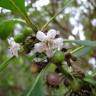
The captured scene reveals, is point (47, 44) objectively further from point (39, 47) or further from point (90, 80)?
point (90, 80)

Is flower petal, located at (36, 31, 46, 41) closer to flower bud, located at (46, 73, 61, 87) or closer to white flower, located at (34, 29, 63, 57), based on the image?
white flower, located at (34, 29, 63, 57)

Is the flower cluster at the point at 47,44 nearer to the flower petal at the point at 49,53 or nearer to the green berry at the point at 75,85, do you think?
the flower petal at the point at 49,53

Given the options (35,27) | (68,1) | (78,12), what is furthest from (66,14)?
(35,27)

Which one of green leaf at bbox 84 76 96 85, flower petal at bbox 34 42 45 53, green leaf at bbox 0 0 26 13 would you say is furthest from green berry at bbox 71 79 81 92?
green leaf at bbox 0 0 26 13

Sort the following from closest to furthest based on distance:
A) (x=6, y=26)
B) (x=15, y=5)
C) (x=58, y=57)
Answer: (x=58, y=57), (x=15, y=5), (x=6, y=26)

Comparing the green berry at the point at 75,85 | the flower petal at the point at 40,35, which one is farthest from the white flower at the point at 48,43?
the green berry at the point at 75,85

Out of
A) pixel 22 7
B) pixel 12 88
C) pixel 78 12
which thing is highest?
pixel 22 7

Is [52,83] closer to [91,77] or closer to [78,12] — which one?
[91,77]

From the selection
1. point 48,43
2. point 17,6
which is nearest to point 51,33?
point 48,43
